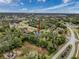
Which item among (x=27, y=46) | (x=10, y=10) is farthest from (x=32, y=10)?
(x=27, y=46)

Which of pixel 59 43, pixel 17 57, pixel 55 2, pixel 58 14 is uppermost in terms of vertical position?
pixel 55 2

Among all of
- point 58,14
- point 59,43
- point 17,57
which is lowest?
point 17,57

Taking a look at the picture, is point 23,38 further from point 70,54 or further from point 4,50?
point 70,54

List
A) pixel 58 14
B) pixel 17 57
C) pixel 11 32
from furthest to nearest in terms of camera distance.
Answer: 1. pixel 58 14
2. pixel 11 32
3. pixel 17 57

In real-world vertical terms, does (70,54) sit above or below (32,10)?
below

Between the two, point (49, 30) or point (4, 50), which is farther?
point (49, 30)

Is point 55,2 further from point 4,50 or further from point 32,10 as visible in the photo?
point 4,50

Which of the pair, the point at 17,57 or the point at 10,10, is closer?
the point at 17,57

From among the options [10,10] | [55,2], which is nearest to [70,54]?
[55,2]

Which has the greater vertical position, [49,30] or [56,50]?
[49,30]

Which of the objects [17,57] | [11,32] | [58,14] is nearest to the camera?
[17,57]
